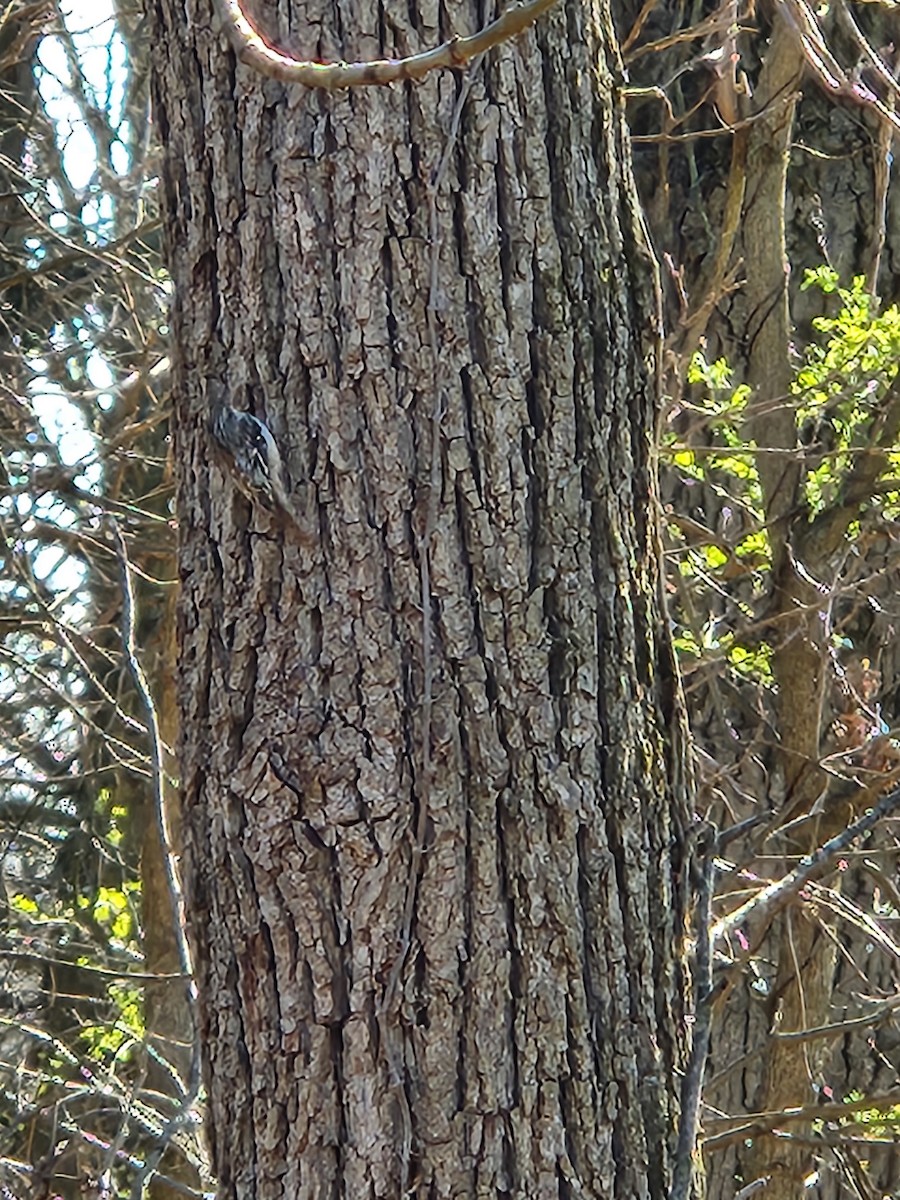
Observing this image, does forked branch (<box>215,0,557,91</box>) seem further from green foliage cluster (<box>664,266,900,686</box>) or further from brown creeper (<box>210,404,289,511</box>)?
green foliage cluster (<box>664,266,900,686</box>)

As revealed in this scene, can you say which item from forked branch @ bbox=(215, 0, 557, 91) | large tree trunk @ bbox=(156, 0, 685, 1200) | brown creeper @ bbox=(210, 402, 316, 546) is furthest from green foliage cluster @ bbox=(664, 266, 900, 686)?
forked branch @ bbox=(215, 0, 557, 91)

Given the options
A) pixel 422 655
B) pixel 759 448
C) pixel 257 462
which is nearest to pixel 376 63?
pixel 257 462

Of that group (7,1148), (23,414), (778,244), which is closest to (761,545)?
(778,244)

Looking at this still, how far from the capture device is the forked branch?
1201mm

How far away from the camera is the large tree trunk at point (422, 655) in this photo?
159 cm

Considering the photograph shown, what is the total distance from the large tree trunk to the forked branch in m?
0.36

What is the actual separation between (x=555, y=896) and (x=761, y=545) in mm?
2061

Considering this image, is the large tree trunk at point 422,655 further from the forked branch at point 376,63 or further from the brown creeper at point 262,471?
the forked branch at point 376,63

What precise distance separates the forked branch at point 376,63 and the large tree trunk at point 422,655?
0.36 metres

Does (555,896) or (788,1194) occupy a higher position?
(555,896)

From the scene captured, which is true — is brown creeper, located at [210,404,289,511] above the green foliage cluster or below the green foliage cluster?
above

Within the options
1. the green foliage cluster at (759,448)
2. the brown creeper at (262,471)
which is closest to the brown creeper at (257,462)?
the brown creeper at (262,471)

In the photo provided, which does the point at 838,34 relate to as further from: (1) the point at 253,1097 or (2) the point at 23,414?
(1) the point at 253,1097

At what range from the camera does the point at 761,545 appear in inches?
139
